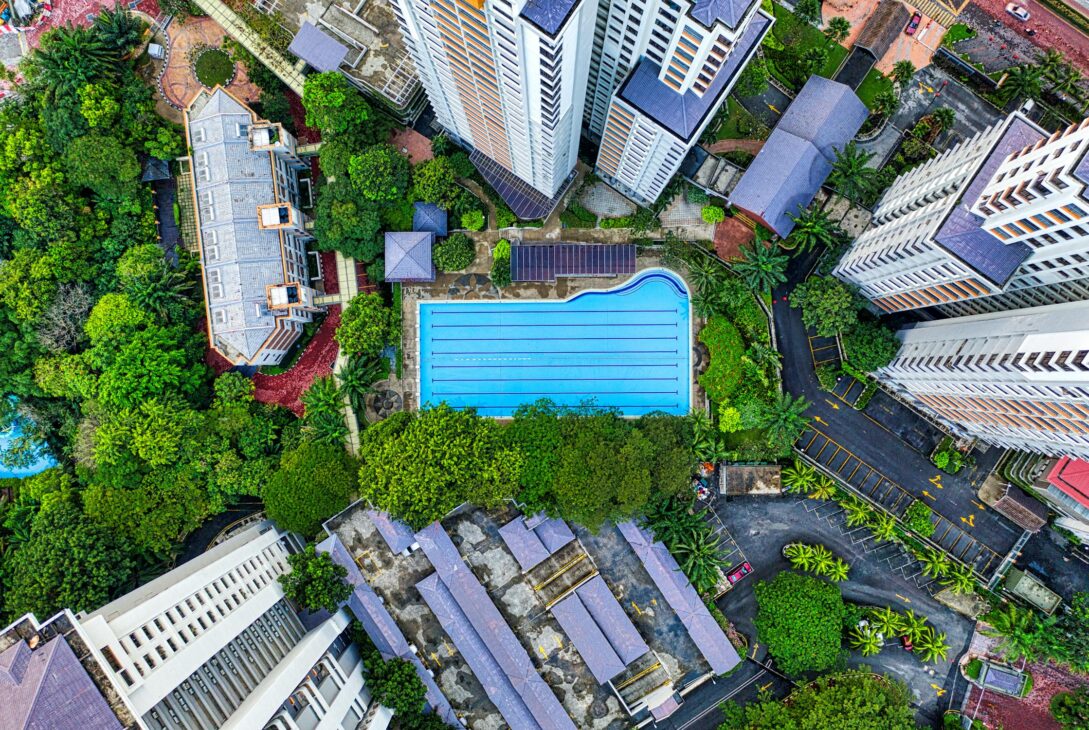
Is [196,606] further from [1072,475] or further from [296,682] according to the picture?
[1072,475]

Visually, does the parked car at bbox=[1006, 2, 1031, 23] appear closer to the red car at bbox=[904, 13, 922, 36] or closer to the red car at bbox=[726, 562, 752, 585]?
the red car at bbox=[904, 13, 922, 36]

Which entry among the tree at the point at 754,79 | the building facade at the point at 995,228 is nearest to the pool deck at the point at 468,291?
the tree at the point at 754,79

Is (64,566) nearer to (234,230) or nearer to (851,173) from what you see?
(234,230)

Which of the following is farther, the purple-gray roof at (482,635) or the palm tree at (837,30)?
the palm tree at (837,30)

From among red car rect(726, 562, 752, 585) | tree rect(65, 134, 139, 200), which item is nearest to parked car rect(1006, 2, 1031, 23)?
red car rect(726, 562, 752, 585)

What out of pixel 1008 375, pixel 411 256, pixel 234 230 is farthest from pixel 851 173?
pixel 234 230

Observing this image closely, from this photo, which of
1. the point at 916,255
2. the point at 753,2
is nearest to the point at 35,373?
the point at 753,2

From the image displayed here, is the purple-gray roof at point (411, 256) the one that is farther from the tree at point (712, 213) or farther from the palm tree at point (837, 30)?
the palm tree at point (837, 30)
